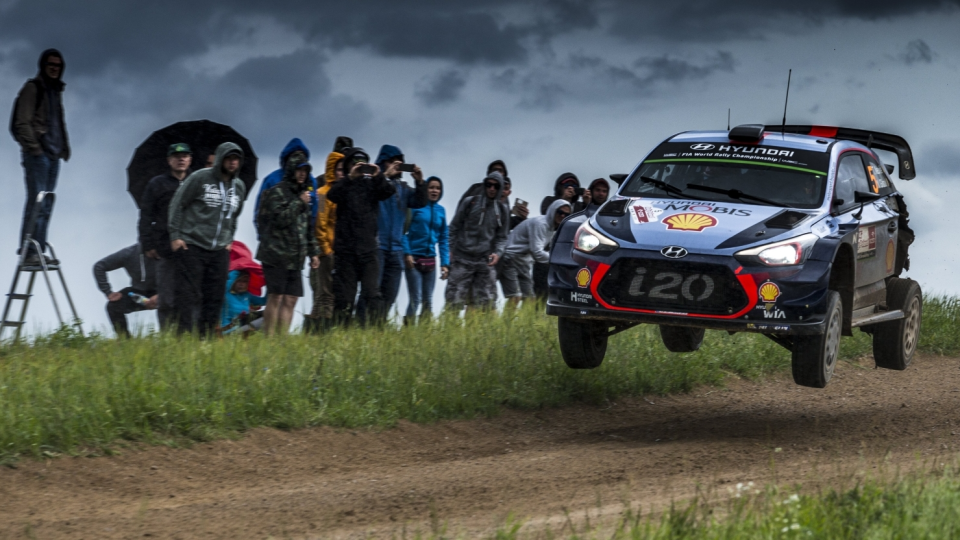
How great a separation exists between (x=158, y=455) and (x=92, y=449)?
17.9 inches

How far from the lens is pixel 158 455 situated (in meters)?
7.72

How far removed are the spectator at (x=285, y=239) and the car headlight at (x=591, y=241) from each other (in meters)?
3.21

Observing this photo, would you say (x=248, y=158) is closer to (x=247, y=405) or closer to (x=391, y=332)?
(x=391, y=332)

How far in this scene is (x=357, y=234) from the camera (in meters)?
11.0

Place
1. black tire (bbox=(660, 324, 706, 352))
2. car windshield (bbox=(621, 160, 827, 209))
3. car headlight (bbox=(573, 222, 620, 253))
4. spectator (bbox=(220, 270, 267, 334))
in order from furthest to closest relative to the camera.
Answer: spectator (bbox=(220, 270, 267, 334)), black tire (bbox=(660, 324, 706, 352)), car windshield (bbox=(621, 160, 827, 209)), car headlight (bbox=(573, 222, 620, 253))

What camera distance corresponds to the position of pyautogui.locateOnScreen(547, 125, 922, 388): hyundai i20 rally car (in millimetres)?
7988

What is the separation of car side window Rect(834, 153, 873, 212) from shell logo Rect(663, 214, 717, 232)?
4.30 feet

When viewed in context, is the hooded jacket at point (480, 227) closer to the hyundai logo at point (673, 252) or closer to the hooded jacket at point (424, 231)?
the hooded jacket at point (424, 231)

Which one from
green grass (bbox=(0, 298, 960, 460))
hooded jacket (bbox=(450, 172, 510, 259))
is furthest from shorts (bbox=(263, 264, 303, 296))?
hooded jacket (bbox=(450, 172, 510, 259))

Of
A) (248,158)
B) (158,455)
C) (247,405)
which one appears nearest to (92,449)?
(158,455)

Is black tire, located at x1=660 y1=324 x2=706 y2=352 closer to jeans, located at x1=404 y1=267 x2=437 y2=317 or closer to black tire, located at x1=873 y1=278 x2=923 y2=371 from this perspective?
black tire, located at x1=873 y1=278 x2=923 y2=371

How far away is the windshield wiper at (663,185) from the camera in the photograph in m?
9.05

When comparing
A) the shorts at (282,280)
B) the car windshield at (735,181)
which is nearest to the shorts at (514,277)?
the shorts at (282,280)

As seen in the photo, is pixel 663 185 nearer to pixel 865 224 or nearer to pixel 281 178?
pixel 865 224
